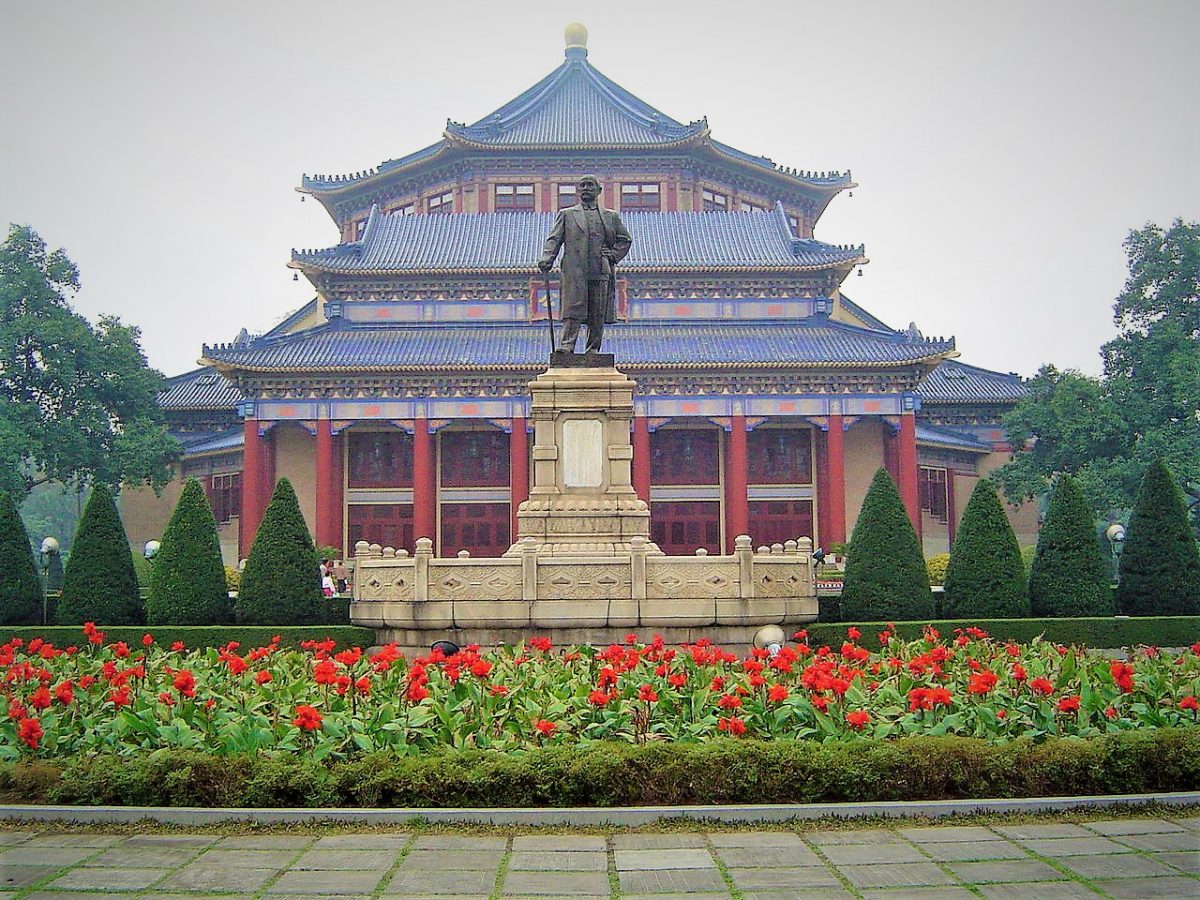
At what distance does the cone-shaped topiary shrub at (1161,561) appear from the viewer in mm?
21500

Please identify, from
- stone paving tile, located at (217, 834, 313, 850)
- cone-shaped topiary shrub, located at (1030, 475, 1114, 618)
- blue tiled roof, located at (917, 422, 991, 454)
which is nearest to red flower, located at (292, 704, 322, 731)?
stone paving tile, located at (217, 834, 313, 850)

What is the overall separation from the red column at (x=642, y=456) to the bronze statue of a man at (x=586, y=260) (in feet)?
72.6

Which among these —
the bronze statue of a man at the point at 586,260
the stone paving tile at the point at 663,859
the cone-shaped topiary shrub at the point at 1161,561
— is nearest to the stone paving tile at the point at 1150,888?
the stone paving tile at the point at 663,859

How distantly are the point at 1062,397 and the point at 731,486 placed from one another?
1190cm

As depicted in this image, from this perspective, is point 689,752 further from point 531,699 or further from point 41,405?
point 41,405

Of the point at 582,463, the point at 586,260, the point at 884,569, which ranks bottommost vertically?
the point at 884,569

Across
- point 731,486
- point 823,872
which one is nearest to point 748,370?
point 731,486

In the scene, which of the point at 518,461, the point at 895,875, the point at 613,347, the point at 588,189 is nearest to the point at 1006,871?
the point at 895,875

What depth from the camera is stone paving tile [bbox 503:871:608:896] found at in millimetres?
6961

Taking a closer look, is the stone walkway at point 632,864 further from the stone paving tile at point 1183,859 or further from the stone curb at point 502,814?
the stone curb at point 502,814

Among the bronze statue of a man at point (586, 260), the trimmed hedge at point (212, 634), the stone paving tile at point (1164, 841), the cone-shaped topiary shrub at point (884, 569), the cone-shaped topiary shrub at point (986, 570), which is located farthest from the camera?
the cone-shaped topiary shrub at point (986, 570)

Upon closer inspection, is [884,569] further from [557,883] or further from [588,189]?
[557,883]

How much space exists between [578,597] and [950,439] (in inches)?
1313

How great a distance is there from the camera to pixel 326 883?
7094 mm
